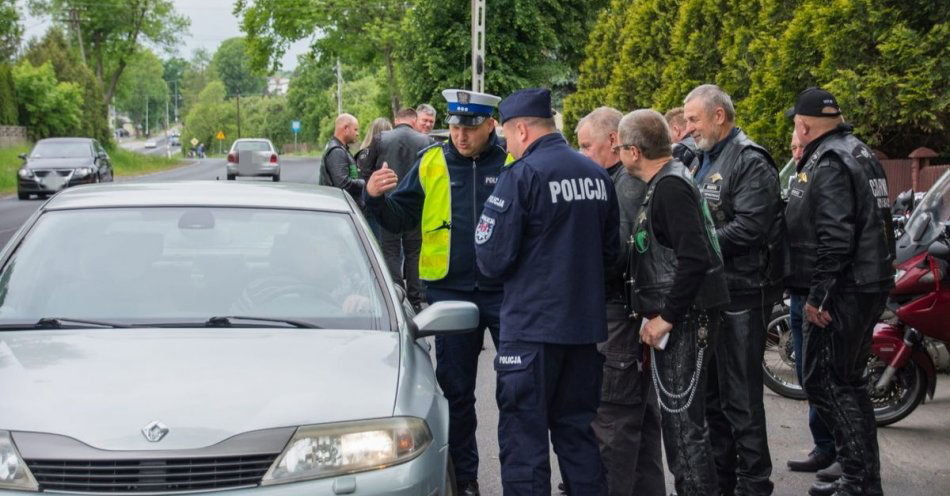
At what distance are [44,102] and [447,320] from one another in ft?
192

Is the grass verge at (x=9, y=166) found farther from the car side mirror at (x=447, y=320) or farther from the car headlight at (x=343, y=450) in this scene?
the car headlight at (x=343, y=450)

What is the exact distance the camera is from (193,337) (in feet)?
14.0

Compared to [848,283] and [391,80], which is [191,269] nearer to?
[848,283]

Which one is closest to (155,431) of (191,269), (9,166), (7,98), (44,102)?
(191,269)

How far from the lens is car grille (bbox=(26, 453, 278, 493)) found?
344 centimetres

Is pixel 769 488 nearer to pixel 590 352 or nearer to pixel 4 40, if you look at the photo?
pixel 590 352

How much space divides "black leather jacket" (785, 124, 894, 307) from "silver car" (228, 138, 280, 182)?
38.2m

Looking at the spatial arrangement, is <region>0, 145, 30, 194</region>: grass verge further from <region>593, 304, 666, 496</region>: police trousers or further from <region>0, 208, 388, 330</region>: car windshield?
<region>593, 304, 666, 496</region>: police trousers

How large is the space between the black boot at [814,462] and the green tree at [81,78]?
208 ft

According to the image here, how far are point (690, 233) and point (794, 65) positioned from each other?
8.42 metres

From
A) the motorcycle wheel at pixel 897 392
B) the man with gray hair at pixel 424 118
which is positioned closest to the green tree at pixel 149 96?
the man with gray hair at pixel 424 118

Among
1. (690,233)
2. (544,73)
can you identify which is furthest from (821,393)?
(544,73)

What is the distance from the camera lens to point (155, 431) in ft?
11.5

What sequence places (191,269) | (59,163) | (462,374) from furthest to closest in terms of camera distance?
(59,163)
(462,374)
(191,269)
